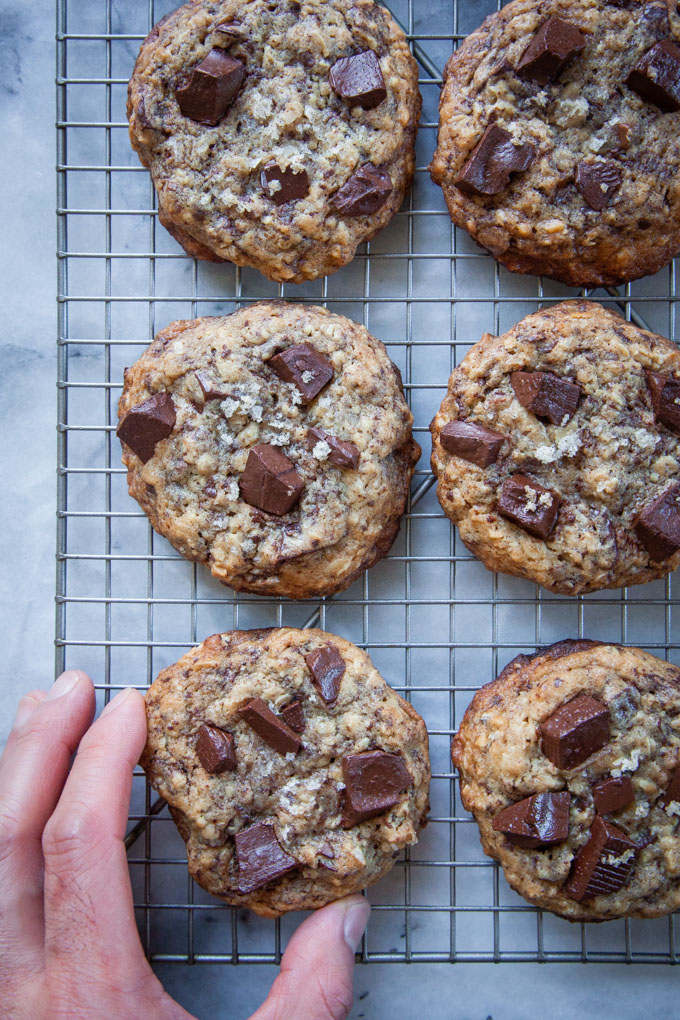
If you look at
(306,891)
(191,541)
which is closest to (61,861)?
(306,891)

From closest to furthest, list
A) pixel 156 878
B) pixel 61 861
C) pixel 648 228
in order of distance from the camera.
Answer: pixel 61 861
pixel 648 228
pixel 156 878

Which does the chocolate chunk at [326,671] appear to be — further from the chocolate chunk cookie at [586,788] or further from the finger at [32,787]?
the finger at [32,787]

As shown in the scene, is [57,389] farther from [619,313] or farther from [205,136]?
[619,313]

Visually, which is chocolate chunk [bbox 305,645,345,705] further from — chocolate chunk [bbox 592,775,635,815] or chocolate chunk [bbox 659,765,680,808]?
chocolate chunk [bbox 659,765,680,808]

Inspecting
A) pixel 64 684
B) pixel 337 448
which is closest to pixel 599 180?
pixel 337 448

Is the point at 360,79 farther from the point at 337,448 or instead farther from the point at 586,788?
the point at 586,788

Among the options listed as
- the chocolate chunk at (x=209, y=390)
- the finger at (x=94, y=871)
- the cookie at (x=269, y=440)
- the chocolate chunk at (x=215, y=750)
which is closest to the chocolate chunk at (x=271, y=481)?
the cookie at (x=269, y=440)
